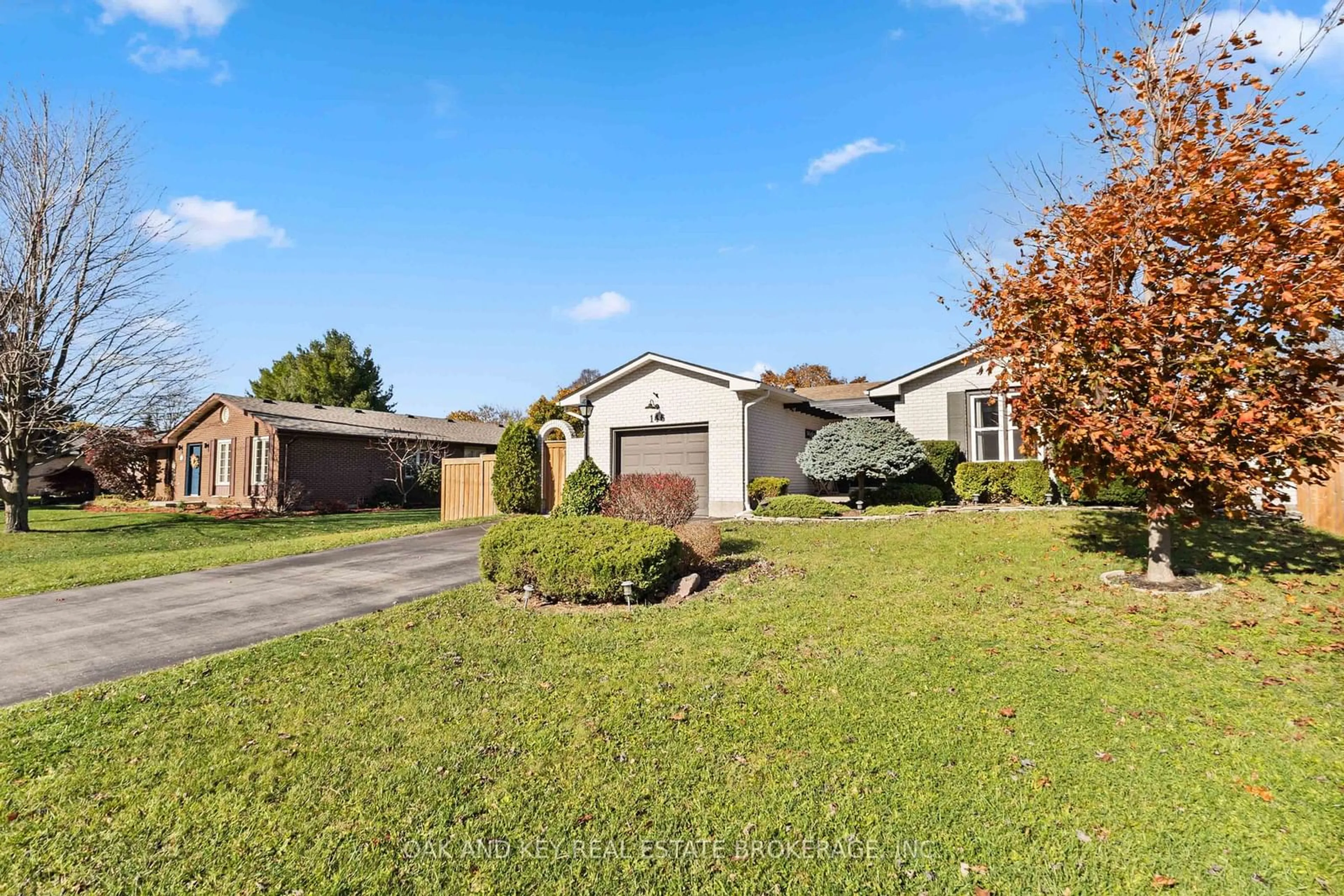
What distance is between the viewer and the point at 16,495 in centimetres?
1791

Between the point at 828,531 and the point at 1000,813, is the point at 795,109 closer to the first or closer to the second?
the point at 828,531

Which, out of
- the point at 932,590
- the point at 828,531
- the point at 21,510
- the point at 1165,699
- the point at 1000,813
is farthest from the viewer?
the point at 21,510

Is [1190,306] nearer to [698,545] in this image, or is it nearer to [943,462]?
[698,545]

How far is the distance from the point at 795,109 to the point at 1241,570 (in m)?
10.2

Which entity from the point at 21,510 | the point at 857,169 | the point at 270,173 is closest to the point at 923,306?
the point at 857,169

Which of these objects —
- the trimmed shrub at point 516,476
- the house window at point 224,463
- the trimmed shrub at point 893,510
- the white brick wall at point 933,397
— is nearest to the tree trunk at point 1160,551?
the trimmed shrub at point 893,510

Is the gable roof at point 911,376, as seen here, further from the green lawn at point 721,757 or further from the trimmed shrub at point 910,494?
the green lawn at point 721,757

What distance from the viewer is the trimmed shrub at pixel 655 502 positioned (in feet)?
32.9

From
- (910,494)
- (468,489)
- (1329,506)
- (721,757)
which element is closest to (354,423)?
(468,489)

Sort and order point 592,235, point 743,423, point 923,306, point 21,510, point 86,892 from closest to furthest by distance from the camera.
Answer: point 86,892 < point 923,306 < point 592,235 < point 743,423 < point 21,510

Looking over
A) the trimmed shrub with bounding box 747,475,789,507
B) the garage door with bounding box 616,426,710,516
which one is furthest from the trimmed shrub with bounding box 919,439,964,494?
the garage door with bounding box 616,426,710,516

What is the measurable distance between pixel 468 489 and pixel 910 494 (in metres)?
12.3

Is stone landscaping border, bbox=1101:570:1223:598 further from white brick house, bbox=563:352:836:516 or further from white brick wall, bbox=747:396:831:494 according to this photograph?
white brick wall, bbox=747:396:831:494

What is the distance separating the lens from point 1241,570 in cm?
752
